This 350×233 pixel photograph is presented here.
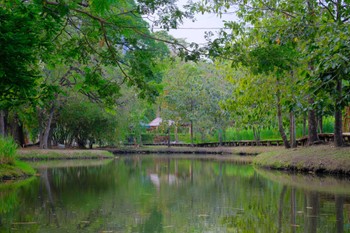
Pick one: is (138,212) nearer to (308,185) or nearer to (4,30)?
(4,30)

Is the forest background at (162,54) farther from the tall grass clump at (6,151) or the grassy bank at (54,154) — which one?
the grassy bank at (54,154)

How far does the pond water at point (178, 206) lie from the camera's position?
6.66m

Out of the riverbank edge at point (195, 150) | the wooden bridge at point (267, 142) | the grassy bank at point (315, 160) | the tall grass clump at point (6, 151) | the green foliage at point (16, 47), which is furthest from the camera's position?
the riverbank edge at point (195, 150)

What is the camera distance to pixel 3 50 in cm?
511

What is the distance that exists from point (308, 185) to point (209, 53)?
5125 millimetres

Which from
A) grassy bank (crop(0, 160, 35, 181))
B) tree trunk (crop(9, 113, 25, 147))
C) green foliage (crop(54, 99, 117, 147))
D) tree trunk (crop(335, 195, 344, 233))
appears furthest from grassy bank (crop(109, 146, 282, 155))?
tree trunk (crop(335, 195, 344, 233))

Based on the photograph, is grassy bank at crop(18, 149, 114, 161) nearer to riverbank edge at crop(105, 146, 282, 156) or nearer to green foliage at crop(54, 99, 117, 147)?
green foliage at crop(54, 99, 117, 147)

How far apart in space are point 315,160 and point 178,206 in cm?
840

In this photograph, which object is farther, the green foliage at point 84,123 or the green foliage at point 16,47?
the green foliage at point 84,123

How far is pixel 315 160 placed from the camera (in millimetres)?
15789

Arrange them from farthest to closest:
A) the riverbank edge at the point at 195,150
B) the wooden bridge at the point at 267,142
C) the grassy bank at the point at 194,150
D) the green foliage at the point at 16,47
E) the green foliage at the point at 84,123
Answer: the grassy bank at the point at 194,150, the riverbank edge at the point at 195,150, the green foliage at the point at 84,123, the wooden bridge at the point at 267,142, the green foliage at the point at 16,47

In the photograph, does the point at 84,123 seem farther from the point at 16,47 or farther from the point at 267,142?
the point at 16,47

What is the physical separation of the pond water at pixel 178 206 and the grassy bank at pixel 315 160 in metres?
1.03

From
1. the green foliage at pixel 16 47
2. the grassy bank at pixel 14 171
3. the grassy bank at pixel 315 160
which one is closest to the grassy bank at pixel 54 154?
the grassy bank at pixel 14 171
